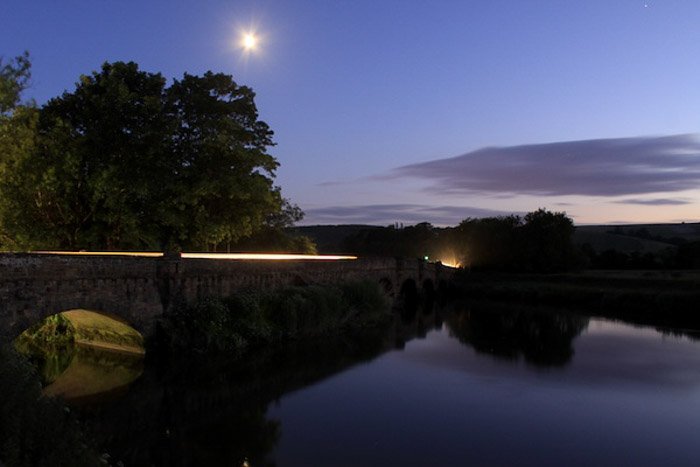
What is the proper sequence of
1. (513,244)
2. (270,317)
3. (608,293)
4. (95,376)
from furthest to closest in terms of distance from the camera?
(513,244) < (608,293) < (270,317) < (95,376)

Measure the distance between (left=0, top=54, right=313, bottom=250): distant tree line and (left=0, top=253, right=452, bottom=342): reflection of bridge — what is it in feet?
14.8

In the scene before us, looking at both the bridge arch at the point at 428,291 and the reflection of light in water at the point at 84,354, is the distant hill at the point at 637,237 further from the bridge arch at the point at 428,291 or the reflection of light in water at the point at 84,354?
the reflection of light in water at the point at 84,354

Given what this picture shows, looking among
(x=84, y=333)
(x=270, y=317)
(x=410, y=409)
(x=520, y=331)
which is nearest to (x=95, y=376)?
(x=84, y=333)

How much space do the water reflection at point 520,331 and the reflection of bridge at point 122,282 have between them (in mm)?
10523

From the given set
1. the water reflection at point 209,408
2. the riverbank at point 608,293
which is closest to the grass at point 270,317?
the water reflection at point 209,408

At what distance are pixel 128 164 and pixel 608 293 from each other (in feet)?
128

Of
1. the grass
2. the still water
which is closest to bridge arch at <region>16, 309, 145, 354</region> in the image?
the grass

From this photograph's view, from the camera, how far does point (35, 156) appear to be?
86.6 feet

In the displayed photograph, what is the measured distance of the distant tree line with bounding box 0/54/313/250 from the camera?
26812mm

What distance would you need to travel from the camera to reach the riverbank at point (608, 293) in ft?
137

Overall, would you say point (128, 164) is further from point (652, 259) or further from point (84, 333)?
point (652, 259)

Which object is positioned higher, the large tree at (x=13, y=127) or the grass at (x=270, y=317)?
the large tree at (x=13, y=127)

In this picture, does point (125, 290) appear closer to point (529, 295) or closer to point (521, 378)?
point (521, 378)

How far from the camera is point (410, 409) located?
17.7m
